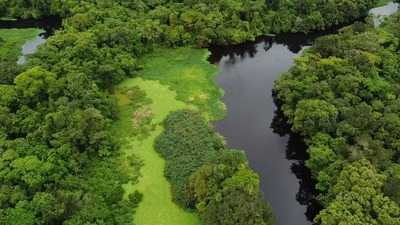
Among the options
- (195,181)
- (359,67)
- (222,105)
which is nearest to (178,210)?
(195,181)

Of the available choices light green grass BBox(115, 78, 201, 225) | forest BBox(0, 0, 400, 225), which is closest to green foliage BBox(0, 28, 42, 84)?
forest BBox(0, 0, 400, 225)

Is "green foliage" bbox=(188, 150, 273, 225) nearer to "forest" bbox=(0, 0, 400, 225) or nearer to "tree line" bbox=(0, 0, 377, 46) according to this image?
"forest" bbox=(0, 0, 400, 225)

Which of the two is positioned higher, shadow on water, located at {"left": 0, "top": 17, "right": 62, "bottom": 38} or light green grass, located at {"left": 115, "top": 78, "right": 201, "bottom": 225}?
shadow on water, located at {"left": 0, "top": 17, "right": 62, "bottom": 38}

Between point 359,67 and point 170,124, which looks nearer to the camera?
point 170,124

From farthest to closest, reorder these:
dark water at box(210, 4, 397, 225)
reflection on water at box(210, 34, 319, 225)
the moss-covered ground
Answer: reflection on water at box(210, 34, 319, 225), dark water at box(210, 4, 397, 225), the moss-covered ground

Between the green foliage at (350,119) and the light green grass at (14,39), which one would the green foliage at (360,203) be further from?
the light green grass at (14,39)

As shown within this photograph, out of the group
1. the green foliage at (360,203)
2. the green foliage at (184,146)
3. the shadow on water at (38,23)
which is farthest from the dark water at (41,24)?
the green foliage at (360,203)

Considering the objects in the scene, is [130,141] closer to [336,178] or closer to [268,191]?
[268,191]
